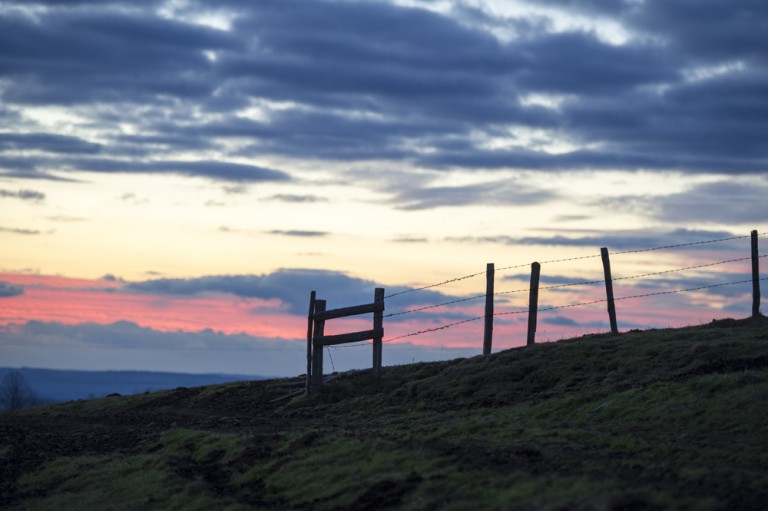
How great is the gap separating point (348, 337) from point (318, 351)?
1104mm

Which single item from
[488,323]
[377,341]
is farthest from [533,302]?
[377,341]

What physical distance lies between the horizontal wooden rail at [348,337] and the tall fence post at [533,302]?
15.7 ft

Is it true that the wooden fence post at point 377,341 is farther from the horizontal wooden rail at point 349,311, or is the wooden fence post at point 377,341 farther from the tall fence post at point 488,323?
the tall fence post at point 488,323

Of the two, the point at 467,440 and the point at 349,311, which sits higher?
the point at 349,311

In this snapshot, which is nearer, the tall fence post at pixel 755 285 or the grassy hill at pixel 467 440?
the grassy hill at pixel 467 440

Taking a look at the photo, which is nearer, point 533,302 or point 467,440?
point 467,440

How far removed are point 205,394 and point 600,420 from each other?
18.6 meters

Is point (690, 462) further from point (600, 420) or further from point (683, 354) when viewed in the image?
point (683, 354)

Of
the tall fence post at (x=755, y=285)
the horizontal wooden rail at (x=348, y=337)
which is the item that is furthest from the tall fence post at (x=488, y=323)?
the tall fence post at (x=755, y=285)

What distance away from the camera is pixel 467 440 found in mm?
18953

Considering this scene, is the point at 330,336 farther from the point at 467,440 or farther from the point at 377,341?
the point at 467,440

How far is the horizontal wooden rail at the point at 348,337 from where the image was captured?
31375mm

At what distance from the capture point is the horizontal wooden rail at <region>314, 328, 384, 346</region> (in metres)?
31.4

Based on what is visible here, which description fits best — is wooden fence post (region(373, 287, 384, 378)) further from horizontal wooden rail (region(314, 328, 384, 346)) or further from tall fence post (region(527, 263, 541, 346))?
tall fence post (region(527, 263, 541, 346))
